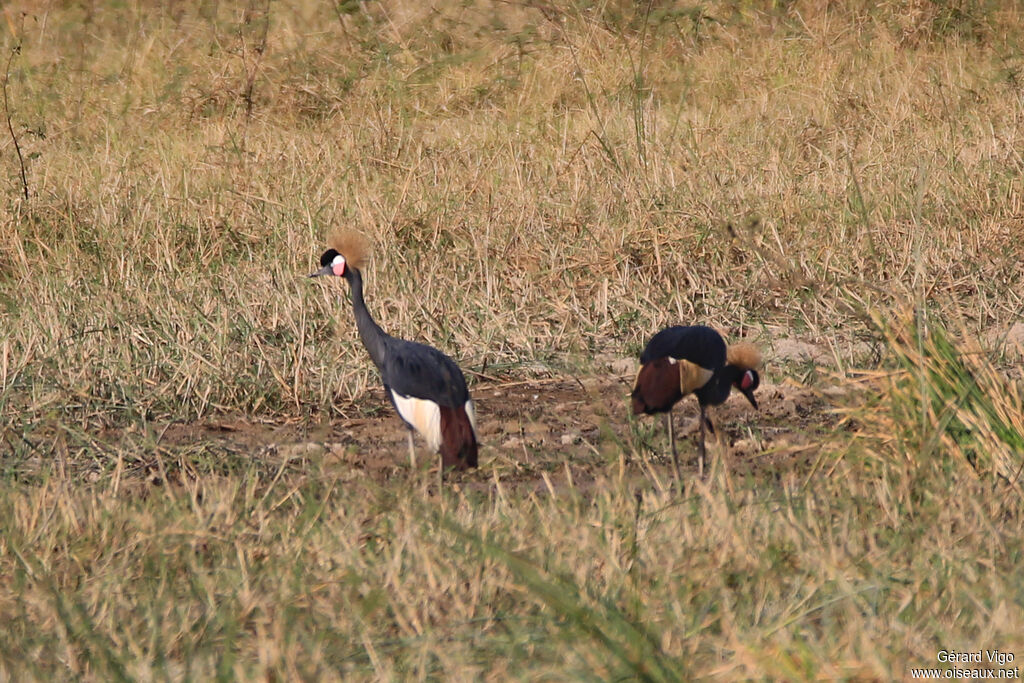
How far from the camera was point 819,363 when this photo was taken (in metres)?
4.58

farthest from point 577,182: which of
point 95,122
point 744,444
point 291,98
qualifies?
point 95,122

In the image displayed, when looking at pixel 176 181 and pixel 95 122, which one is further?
pixel 95 122

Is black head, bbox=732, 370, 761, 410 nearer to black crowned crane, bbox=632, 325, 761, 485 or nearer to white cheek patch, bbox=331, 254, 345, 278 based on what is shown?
black crowned crane, bbox=632, 325, 761, 485

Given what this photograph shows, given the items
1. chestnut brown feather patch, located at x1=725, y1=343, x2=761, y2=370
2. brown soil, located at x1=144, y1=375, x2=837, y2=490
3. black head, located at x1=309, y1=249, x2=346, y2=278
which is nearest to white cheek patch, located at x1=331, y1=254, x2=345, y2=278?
black head, located at x1=309, y1=249, x2=346, y2=278

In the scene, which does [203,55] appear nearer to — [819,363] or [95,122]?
[95,122]

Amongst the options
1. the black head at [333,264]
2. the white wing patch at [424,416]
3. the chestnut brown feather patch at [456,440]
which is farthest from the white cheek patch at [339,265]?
the chestnut brown feather patch at [456,440]

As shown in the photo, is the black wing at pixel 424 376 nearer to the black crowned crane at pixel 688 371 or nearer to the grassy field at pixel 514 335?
the grassy field at pixel 514 335

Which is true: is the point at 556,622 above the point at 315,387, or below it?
above

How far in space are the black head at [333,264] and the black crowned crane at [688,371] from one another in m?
1.25

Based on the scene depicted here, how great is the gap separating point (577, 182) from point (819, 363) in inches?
76.5

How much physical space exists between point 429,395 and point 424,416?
66 millimetres

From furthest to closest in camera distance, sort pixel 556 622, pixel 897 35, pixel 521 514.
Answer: pixel 897 35 < pixel 521 514 < pixel 556 622

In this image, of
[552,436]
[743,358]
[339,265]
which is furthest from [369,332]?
[743,358]

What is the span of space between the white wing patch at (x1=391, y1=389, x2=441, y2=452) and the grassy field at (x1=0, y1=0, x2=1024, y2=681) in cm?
17
